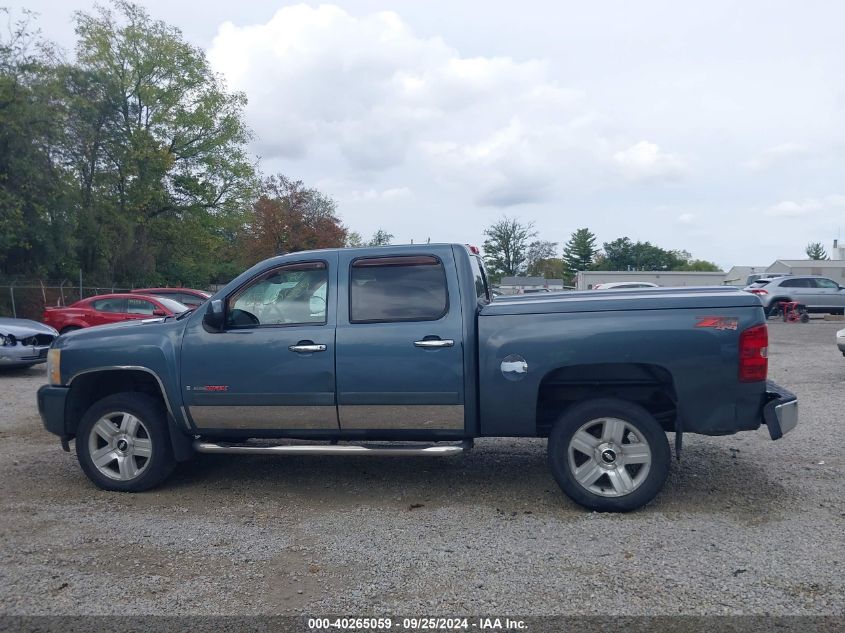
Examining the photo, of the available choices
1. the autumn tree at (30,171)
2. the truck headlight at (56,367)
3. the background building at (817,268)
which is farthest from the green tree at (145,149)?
the background building at (817,268)

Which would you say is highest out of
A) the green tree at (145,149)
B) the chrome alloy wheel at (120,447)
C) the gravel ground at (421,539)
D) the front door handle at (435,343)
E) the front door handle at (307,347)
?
the green tree at (145,149)

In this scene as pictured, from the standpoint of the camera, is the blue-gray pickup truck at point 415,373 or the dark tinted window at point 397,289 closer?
the blue-gray pickup truck at point 415,373

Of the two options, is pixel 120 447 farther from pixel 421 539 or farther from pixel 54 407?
pixel 421 539

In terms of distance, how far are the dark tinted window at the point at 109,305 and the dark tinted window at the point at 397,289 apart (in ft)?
41.4

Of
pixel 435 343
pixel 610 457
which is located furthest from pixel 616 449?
pixel 435 343

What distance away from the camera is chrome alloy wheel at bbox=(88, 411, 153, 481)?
5902 mm

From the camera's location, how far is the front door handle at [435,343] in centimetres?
536

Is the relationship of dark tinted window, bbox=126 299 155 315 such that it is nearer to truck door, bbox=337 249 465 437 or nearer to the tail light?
truck door, bbox=337 249 465 437

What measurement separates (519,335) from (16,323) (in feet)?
37.1

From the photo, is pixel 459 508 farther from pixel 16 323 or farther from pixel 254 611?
pixel 16 323

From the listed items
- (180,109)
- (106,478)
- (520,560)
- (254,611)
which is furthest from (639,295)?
(180,109)

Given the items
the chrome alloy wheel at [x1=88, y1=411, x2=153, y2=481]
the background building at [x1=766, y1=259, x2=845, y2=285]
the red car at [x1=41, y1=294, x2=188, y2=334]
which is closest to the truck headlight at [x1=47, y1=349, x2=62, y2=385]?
the chrome alloy wheel at [x1=88, y1=411, x2=153, y2=481]

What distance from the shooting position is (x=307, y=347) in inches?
219

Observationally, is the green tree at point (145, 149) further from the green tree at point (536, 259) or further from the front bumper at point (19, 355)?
the green tree at point (536, 259)
